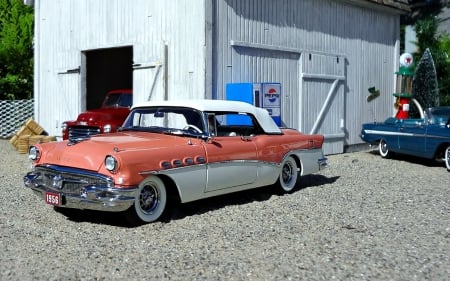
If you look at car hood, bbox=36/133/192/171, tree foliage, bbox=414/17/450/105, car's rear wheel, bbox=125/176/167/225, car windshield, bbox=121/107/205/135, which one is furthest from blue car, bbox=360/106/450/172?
car's rear wheel, bbox=125/176/167/225

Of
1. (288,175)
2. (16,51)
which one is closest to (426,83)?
(288,175)

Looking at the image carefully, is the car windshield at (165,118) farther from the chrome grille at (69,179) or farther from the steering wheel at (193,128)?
the chrome grille at (69,179)

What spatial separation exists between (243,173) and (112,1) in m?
7.37

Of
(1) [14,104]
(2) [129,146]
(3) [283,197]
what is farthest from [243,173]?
(1) [14,104]

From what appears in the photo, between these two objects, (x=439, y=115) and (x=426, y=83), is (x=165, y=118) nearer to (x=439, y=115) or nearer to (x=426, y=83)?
(x=439, y=115)

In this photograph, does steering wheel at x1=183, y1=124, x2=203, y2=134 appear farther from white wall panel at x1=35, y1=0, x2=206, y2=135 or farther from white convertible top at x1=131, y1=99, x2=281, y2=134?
white wall panel at x1=35, y1=0, x2=206, y2=135

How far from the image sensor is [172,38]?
37.8 ft

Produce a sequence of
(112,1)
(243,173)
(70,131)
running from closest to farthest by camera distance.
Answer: (243,173) < (70,131) < (112,1)

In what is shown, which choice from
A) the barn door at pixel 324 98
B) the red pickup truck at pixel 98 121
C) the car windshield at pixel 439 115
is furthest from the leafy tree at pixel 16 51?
the car windshield at pixel 439 115

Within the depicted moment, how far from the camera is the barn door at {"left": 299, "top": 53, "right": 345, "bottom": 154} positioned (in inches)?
516

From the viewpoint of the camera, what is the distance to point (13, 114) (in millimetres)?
18906

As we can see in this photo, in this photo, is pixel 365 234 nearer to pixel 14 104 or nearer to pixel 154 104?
pixel 154 104

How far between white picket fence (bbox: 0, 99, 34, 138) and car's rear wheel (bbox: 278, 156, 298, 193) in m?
13.1

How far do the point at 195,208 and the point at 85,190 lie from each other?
181cm
